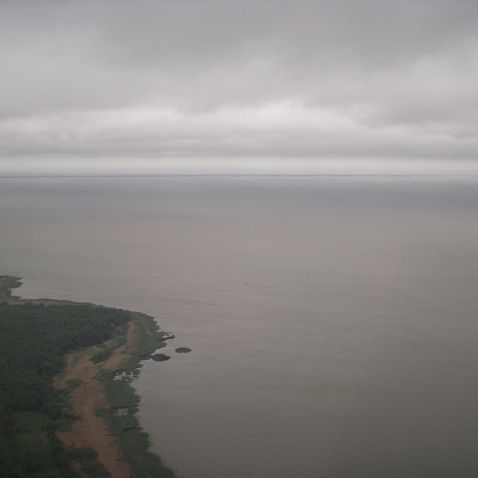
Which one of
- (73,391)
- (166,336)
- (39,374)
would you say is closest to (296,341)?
(166,336)

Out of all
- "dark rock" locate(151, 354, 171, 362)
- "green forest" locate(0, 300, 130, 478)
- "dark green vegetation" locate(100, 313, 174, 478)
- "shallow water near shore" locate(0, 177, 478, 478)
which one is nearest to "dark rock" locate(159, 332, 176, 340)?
"dark green vegetation" locate(100, 313, 174, 478)

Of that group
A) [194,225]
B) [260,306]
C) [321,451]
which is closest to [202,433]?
[321,451]

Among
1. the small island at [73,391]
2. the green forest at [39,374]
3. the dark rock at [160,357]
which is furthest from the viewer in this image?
the dark rock at [160,357]

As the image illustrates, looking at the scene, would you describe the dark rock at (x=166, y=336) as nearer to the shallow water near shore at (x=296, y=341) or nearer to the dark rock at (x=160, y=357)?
the shallow water near shore at (x=296, y=341)

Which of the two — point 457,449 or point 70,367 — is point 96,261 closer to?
point 70,367

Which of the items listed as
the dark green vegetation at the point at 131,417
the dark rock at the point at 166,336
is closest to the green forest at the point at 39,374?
the dark green vegetation at the point at 131,417

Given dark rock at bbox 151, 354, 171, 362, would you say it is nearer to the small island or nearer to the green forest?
the small island
